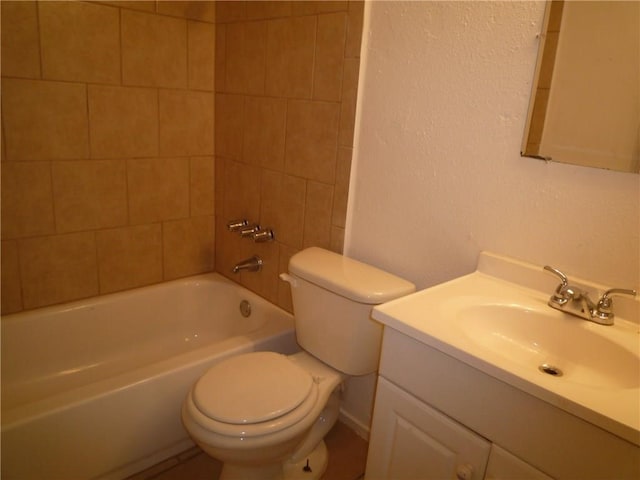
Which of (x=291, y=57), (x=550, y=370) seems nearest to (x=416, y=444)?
(x=550, y=370)

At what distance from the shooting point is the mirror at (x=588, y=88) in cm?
105

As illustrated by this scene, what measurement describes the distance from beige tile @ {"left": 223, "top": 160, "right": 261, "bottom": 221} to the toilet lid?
815 mm

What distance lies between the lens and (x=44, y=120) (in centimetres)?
180

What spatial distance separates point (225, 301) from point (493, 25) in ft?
5.55

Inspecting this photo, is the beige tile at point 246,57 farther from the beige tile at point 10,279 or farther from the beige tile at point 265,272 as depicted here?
the beige tile at point 10,279

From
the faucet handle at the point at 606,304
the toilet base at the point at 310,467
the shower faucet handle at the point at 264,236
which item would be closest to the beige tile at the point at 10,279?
the shower faucet handle at the point at 264,236

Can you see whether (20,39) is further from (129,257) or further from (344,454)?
(344,454)

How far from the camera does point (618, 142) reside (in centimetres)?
108

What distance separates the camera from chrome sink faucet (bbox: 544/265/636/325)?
1.07 meters

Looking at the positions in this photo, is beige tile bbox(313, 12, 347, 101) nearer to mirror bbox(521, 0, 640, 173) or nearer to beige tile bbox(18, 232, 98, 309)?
mirror bbox(521, 0, 640, 173)

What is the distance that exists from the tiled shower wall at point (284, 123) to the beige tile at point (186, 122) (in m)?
0.05

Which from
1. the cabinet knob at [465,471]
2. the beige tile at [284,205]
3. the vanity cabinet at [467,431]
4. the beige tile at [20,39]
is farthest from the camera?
the beige tile at [284,205]

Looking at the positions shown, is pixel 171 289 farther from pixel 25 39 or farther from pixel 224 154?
pixel 25 39

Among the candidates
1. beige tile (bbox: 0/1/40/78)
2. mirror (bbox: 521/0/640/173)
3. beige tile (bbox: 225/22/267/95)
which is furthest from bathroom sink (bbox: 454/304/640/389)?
beige tile (bbox: 0/1/40/78)
